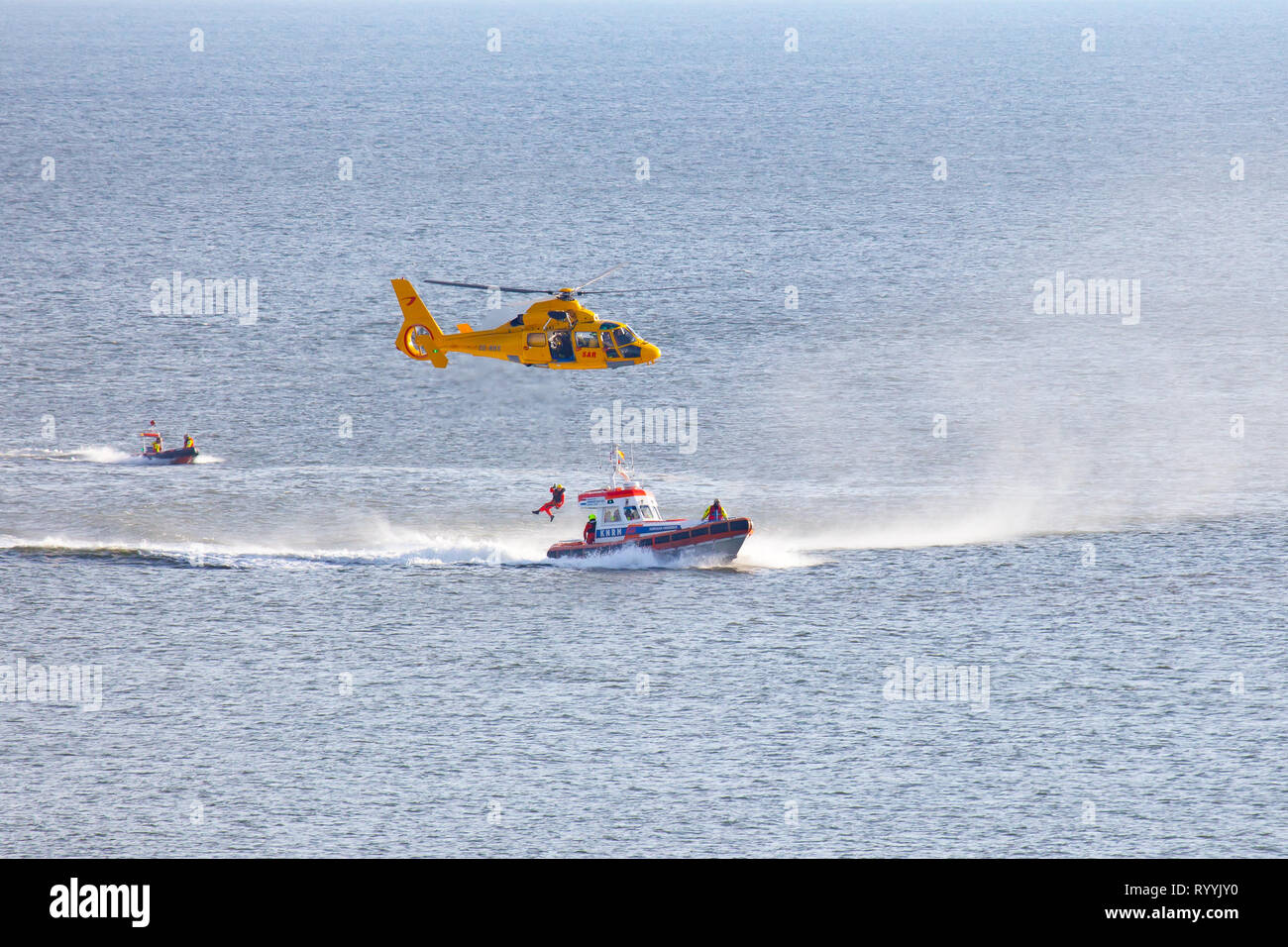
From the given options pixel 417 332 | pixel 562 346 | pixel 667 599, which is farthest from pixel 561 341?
pixel 667 599

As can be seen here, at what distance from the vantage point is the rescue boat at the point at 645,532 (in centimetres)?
8744

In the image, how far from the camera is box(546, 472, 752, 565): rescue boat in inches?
3442

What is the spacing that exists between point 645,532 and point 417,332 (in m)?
17.9

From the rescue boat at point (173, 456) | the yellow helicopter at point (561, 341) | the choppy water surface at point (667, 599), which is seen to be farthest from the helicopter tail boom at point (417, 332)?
the rescue boat at point (173, 456)

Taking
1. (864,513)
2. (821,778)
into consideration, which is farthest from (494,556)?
(821,778)


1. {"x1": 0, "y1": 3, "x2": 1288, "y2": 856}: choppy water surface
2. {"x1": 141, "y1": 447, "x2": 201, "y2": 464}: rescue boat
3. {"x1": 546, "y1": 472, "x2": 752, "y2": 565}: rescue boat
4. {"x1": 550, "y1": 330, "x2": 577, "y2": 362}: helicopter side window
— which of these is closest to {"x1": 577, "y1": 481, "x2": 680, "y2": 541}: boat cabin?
{"x1": 546, "y1": 472, "x2": 752, "y2": 565}: rescue boat

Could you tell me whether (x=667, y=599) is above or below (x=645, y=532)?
below

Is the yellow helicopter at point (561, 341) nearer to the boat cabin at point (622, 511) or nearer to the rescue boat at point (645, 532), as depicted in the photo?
the boat cabin at point (622, 511)

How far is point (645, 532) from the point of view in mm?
88375

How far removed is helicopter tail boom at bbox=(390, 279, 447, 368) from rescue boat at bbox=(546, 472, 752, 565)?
13.5 metres

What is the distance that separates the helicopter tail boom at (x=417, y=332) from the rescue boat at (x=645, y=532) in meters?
13.5

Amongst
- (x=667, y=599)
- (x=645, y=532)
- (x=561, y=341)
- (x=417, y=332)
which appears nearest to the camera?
(x=561, y=341)

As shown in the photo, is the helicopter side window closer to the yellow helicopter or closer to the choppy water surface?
the yellow helicopter

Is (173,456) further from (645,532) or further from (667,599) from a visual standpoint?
(667,599)
